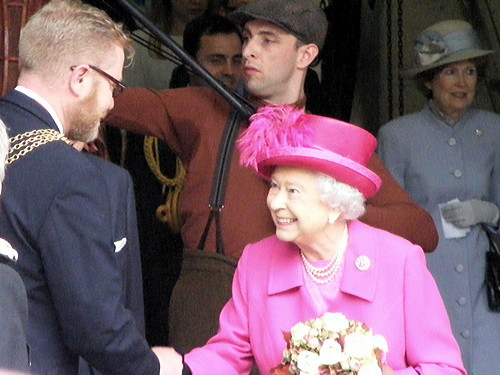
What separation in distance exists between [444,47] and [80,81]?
250cm

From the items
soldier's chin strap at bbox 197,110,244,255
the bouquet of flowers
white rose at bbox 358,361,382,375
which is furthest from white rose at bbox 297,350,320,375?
soldier's chin strap at bbox 197,110,244,255

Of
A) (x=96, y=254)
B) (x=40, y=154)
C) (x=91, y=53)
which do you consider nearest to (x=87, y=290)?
(x=96, y=254)

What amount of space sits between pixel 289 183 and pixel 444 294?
207cm

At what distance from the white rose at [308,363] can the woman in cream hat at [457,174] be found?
224cm

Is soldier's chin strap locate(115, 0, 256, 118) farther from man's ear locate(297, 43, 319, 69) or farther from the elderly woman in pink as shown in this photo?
the elderly woman in pink

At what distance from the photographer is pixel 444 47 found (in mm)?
5973

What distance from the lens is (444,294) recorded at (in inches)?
232

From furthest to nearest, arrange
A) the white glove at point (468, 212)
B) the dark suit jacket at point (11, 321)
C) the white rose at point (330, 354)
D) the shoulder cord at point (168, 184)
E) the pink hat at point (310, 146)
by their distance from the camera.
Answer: the white glove at point (468, 212)
the shoulder cord at point (168, 184)
the pink hat at point (310, 146)
the white rose at point (330, 354)
the dark suit jacket at point (11, 321)

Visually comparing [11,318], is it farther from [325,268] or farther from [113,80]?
[325,268]

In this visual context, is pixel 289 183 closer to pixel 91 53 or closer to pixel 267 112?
pixel 267 112

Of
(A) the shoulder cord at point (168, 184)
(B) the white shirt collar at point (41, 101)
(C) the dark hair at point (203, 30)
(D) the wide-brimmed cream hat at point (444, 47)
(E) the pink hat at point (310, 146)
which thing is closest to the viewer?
(B) the white shirt collar at point (41, 101)

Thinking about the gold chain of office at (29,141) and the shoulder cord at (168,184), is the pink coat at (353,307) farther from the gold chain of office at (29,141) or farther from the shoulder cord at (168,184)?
the shoulder cord at (168,184)

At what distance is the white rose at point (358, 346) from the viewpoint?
11.9 ft

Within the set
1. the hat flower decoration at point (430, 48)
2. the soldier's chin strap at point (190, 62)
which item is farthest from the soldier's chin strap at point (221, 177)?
the hat flower decoration at point (430, 48)
